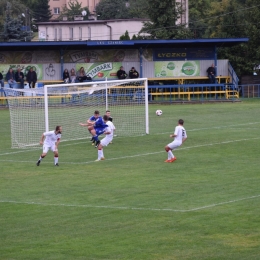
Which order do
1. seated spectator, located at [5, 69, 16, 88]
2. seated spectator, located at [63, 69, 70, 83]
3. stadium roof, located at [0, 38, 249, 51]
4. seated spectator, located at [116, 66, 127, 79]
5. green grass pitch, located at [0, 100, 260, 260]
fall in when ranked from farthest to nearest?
seated spectator, located at [116, 66, 127, 79] → stadium roof, located at [0, 38, 249, 51] → seated spectator, located at [63, 69, 70, 83] → seated spectator, located at [5, 69, 16, 88] → green grass pitch, located at [0, 100, 260, 260]

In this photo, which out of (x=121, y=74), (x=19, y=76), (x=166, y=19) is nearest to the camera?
(x=19, y=76)

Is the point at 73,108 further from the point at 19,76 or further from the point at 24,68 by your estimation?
the point at 24,68

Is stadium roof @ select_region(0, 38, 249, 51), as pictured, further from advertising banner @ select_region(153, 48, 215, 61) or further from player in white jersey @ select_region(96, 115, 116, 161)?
player in white jersey @ select_region(96, 115, 116, 161)

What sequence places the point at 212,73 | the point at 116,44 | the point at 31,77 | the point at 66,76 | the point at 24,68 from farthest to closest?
1. the point at 24,68
2. the point at 212,73
3. the point at 116,44
4. the point at 66,76
5. the point at 31,77

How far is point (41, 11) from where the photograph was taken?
14125 centimetres

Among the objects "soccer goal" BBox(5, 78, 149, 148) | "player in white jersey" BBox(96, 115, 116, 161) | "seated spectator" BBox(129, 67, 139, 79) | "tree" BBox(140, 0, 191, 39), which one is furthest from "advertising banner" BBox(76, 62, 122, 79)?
"player in white jersey" BBox(96, 115, 116, 161)

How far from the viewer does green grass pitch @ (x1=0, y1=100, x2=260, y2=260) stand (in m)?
12.9

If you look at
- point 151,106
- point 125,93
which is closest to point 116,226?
point 125,93

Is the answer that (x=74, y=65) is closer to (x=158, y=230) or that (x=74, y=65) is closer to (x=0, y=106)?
(x=0, y=106)

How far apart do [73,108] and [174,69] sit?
22.2 m

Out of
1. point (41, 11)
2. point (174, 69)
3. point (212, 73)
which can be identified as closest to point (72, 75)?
point (174, 69)

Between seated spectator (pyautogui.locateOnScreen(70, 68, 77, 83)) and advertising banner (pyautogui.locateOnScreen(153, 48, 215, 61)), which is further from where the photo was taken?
advertising banner (pyautogui.locateOnScreen(153, 48, 215, 61))

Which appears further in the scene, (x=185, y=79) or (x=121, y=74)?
(x=185, y=79)

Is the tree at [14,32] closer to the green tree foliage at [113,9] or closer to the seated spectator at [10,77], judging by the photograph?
the green tree foliage at [113,9]
